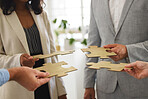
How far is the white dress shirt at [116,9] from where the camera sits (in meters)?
1.41

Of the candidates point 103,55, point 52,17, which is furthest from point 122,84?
point 52,17

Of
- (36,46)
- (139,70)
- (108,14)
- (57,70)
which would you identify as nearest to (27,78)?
(57,70)

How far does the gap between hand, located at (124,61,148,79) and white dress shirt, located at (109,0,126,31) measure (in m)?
0.42

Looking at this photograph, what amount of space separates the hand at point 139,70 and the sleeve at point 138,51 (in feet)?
0.41

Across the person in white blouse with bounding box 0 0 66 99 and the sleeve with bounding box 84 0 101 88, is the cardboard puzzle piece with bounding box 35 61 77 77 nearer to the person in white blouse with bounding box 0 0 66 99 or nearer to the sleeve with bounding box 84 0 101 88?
the person in white blouse with bounding box 0 0 66 99

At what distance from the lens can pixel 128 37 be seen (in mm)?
1338

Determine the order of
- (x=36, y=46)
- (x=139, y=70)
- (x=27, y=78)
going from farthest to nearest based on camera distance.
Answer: (x=36, y=46) → (x=139, y=70) → (x=27, y=78)

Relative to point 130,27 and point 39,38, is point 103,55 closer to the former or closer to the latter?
point 130,27

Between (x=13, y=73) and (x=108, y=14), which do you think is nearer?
(x=13, y=73)

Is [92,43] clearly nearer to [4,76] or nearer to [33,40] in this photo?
[33,40]

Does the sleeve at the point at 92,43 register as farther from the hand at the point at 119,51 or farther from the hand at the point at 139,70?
the hand at the point at 139,70

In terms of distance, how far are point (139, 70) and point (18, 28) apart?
1055mm

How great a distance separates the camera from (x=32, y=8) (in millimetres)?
1628

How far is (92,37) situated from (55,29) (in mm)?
1985
